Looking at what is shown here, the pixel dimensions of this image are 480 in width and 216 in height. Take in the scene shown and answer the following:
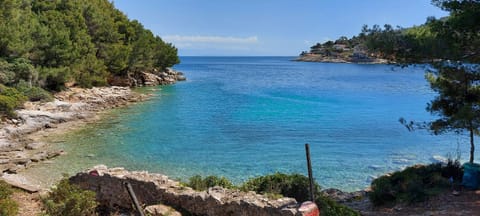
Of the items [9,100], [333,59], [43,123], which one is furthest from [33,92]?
[333,59]

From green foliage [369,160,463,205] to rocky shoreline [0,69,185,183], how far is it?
11.7 meters

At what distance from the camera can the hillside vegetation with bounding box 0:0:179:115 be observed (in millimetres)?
29219

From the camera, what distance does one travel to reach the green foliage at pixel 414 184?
10.2 metres

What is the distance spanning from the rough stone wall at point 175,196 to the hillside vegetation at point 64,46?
695 inches

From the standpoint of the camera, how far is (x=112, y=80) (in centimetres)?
5088

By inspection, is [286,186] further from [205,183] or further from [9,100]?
[9,100]

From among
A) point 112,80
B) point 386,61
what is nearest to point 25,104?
point 112,80

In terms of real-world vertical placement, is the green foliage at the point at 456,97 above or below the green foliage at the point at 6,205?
above

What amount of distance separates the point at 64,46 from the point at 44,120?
497 inches

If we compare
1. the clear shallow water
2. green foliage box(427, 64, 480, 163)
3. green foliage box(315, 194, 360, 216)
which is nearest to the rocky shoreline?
the clear shallow water

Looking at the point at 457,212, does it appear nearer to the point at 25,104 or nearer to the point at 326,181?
the point at 326,181

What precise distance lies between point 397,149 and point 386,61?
11.0 meters

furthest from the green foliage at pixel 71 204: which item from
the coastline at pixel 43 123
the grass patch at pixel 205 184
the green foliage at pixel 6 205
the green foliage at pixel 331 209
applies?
the green foliage at pixel 331 209

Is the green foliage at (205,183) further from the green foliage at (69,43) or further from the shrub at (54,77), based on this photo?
the shrub at (54,77)
